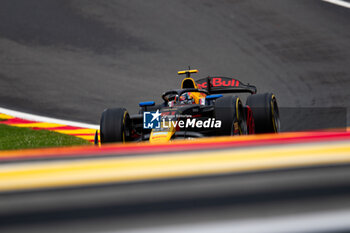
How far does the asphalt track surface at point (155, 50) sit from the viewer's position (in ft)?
33.1

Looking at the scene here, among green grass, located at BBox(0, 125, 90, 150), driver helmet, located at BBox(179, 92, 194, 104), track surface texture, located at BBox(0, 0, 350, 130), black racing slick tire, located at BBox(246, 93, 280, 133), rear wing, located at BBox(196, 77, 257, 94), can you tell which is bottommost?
green grass, located at BBox(0, 125, 90, 150)

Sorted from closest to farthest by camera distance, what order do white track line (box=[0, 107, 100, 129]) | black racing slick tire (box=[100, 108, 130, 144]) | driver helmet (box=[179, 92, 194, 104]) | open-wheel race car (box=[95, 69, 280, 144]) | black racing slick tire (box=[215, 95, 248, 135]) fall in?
black racing slick tire (box=[215, 95, 248, 135])
open-wheel race car (box=[95, 69, 280, 144])
black racing slick tire (box=[100, 108, 130, 144])
driver helmet (box=[179, 92, 194, 104])
white track line (box=[0, 107, 100, 129])

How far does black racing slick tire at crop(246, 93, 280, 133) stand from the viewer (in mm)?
5734

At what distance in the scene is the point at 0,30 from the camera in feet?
44.7

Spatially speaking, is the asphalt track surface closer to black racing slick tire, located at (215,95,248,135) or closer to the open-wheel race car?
the open-wheel race car

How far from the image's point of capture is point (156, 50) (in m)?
13.1

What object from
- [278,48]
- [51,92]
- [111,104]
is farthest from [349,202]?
[278,48]

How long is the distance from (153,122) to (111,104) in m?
4.51

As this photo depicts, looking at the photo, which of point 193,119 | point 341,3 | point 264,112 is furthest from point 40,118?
point 341,3

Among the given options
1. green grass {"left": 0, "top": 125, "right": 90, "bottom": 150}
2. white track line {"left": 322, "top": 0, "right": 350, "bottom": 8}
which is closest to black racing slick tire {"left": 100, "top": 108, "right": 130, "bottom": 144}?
→ green grass {"left": 0, "top": 125, "right": 90, "bottom": 150}

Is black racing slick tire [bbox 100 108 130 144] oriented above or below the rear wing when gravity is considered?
below

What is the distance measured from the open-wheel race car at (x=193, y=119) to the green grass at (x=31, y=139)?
118 centimetres

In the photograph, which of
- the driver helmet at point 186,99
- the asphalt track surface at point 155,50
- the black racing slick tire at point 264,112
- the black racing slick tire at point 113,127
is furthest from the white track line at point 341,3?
the black racing slick tire at point 113,127

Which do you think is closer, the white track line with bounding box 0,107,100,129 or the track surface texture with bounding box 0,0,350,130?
the white track line with bounding box 0,107,100,129
